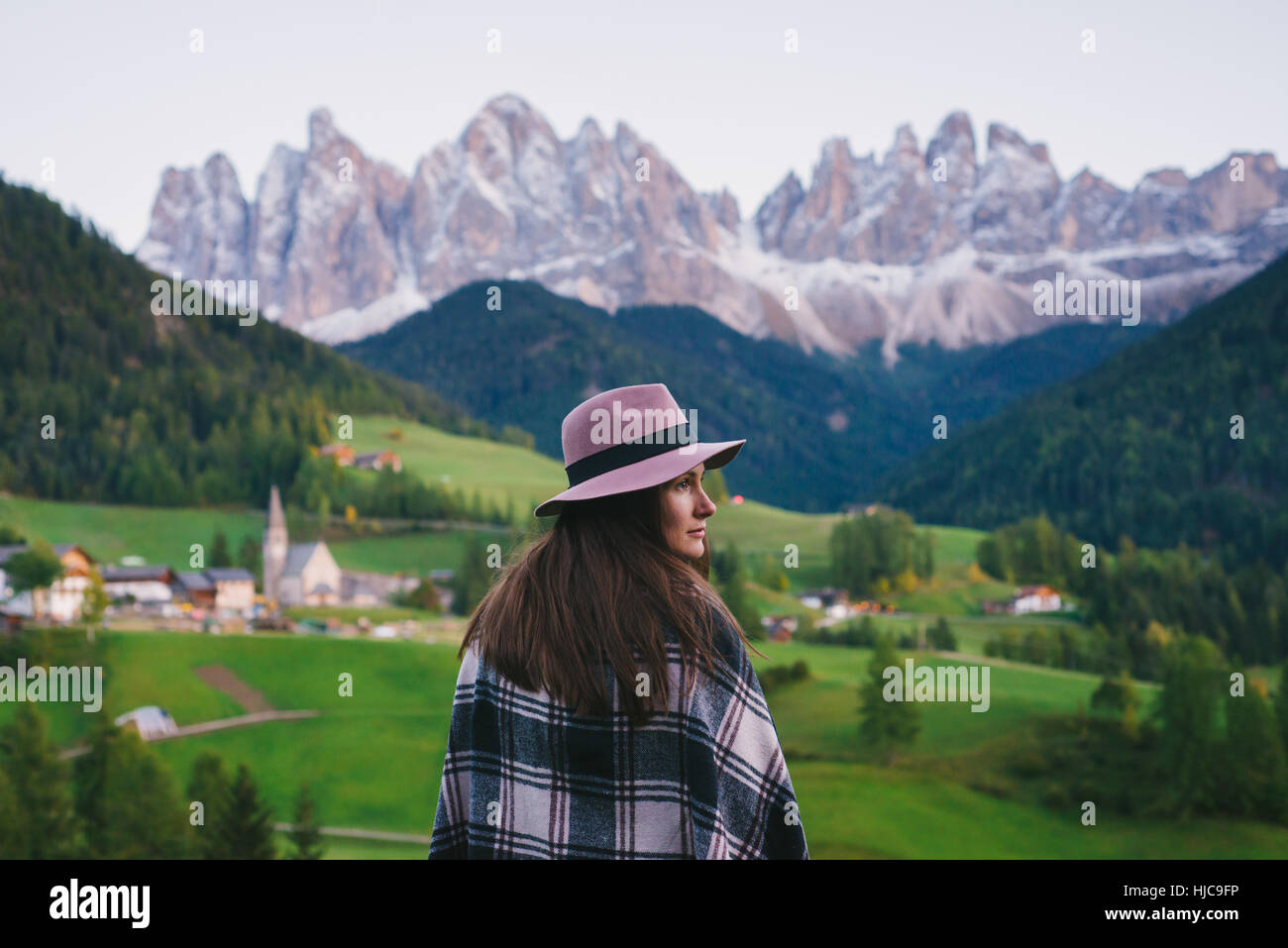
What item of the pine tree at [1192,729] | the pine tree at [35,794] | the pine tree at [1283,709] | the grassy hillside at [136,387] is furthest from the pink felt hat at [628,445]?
the grassy hillside at [136,387]

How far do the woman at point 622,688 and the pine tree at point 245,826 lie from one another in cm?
3931

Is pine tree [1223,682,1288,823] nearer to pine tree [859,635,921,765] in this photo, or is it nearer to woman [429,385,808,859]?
pine tree [859,635,921,765]

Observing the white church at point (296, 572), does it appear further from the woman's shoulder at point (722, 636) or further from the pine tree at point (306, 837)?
the woman's shoulder at point (722, 636)

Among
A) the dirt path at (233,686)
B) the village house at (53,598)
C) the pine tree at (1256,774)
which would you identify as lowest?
the pine tree at (1256,774)

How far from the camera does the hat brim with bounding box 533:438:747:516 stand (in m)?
3.33

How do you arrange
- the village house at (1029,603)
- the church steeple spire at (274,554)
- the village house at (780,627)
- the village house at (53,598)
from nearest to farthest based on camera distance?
the village house at (53,598)
the village house at (780,627)
the church steeple spire at (274,554)
the village house at (1029,603)

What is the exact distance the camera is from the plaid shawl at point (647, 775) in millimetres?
3266

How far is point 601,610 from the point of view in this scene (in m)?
3.20

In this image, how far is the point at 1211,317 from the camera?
17775cm

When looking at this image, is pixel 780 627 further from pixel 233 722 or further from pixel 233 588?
pixel 233 588

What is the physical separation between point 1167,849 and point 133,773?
41925 mm

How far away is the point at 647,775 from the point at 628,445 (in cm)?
96
